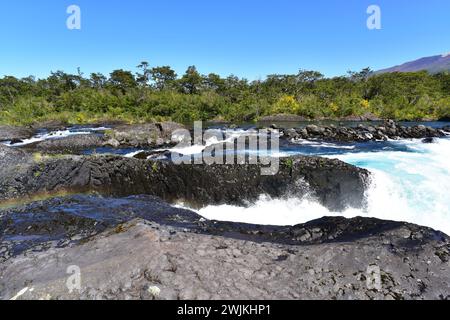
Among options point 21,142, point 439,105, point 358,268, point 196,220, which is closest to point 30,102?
point 21,142

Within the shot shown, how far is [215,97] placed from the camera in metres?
56.5

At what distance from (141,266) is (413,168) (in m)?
12.3

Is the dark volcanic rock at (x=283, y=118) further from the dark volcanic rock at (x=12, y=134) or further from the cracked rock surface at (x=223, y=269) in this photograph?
the cracked rock surface at (x=223, y=269)

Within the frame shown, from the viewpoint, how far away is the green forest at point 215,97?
4975 centimetres

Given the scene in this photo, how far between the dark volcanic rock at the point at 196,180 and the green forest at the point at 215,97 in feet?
117

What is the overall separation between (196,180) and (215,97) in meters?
47.6

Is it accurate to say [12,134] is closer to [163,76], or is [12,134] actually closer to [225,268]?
[225,268]

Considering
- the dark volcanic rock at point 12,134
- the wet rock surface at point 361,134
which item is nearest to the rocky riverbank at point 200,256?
the wet rock surface at point 361,134

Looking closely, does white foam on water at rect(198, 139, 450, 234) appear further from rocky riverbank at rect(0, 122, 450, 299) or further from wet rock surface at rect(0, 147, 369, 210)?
rocky riverbank at rect(0, 122, 450, 299)

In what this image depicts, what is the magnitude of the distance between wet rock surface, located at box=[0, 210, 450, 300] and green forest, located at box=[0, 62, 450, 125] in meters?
42.6

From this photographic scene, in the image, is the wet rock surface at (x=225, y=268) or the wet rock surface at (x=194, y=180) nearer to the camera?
the wet rock surface at (x=225, y=268)

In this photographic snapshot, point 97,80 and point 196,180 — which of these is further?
point 97,80

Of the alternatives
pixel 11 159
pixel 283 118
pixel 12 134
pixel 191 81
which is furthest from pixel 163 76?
pixel 11 159

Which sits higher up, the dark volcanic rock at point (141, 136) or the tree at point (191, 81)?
the tree at point (191, 81)
